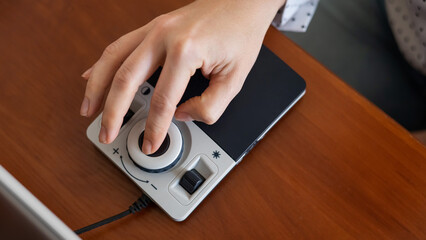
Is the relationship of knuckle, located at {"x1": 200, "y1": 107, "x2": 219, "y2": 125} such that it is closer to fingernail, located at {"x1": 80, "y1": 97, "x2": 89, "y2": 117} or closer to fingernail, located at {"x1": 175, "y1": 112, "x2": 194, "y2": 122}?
fingernail, located at {"x1": 175, "y1": 112, "x2": 194, "y2": 122}

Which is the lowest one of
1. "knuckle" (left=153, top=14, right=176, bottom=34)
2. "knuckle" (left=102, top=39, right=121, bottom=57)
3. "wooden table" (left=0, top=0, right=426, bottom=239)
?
"wooden table" (left=0, top=0, right=426, bottom=239)

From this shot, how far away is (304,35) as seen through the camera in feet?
2.78

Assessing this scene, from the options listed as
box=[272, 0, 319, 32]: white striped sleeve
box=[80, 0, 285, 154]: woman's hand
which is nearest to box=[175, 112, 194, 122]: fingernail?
box=[80, 0, 285, 154]: woman's hand

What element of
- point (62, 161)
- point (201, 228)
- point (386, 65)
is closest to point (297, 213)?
point (201, 228)

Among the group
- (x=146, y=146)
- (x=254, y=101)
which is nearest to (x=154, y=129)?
(x=146, y=146)

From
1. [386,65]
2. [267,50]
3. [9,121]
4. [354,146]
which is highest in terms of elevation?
[9,121]

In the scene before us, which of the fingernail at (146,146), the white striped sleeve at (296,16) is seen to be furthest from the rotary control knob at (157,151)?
the white striped sleeve at (296,16)

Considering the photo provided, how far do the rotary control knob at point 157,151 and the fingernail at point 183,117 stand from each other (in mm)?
15

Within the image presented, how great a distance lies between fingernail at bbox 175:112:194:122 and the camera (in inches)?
18.7

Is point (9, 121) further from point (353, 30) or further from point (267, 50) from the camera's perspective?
point (353, 30)

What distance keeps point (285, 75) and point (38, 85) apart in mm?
306

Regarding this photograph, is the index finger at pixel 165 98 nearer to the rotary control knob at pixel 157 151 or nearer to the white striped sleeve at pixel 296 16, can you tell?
the rotary control knob at pixel 157 151

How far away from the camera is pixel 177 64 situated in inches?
17.7

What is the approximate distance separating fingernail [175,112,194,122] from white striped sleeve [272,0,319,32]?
24 cm
